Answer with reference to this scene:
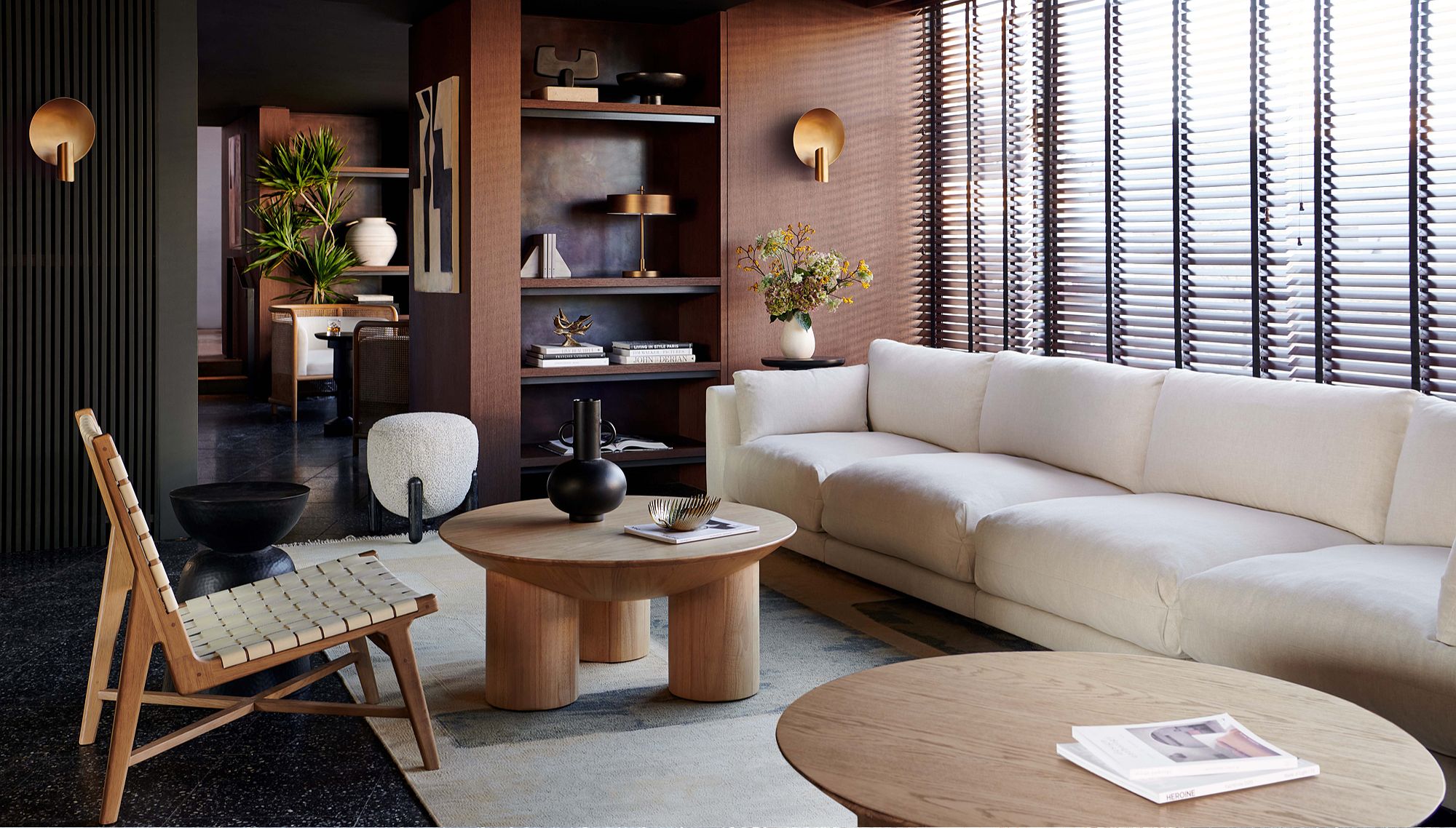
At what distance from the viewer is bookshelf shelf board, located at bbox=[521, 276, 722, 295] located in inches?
234

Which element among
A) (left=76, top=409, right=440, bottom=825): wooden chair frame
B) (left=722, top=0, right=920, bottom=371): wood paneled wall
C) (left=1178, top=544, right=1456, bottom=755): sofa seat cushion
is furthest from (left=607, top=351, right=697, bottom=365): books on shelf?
(left=1178, top=544, right=1456, bottom=755): sofa seat cushion

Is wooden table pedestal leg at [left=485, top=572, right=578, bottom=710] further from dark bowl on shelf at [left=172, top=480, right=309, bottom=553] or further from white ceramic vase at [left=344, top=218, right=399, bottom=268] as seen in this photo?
white ceramic vase at [left=344, top=218, right=399, bottom=268]

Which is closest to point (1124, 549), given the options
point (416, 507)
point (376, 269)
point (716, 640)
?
point (716, 640)

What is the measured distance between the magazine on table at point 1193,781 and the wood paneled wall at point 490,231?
439 centimetres

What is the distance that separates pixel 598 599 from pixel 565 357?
9.60ft

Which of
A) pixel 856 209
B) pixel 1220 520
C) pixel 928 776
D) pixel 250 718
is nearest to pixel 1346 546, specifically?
pixel 1220 520

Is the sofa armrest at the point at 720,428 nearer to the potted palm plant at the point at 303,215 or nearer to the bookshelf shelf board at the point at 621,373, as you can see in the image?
the bookshelf shelf board at the point at 621,373

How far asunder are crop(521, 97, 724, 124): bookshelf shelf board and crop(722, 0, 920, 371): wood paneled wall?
0.65 ft

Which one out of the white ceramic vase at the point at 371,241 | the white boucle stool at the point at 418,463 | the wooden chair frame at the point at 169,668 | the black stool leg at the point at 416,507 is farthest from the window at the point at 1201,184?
the white ceramic vase at the point at 371,241

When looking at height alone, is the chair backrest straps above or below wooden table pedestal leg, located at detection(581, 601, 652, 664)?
above

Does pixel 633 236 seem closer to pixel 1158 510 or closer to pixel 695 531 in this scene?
pixel 695 531

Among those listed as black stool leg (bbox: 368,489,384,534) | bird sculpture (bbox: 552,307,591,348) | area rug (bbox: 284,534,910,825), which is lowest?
area rug (bbox: 284,534,910,825)

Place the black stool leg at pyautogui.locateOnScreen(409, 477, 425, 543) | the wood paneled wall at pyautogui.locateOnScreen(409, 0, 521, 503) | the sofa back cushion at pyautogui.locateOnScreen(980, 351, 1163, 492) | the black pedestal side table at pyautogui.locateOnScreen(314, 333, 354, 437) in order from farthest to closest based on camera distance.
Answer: the black pedestal side table at pyautogui.locateOnScreen(314, 333, 354, 437) < the wood paneled wall at pyautogui.locateOnScreen(409, 0, 521, 503) < the black stool leg at pyautogui.locateOnScreen(409, 477, 425, 543) < the sofa back cushion at pyautogui.locateOnScreen(980, 351, 1163, 492)

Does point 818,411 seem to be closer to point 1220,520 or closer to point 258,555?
point 1220,520
